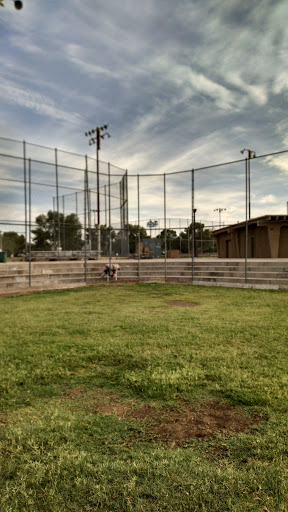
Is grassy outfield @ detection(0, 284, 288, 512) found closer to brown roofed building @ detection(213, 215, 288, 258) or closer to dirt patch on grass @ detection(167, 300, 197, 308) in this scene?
dirt patch on grass @ detection(167, 300, 197, 308)

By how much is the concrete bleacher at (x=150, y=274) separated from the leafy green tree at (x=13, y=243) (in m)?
3.09

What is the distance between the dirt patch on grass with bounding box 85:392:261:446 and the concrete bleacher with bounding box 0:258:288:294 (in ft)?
31.3

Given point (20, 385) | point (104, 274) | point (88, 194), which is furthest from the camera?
point (88, 194)

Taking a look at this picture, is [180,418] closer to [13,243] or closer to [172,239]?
[13,243]

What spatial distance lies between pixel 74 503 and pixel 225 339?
11.6 ft

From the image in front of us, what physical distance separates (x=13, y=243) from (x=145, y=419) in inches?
667

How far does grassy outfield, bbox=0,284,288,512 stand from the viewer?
5.44 feet

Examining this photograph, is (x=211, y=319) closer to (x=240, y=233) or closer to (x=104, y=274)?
(x=104, y=274)

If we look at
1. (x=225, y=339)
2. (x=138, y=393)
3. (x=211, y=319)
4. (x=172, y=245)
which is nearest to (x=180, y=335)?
(x=225, y=339)

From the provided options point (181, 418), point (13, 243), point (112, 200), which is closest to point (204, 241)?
point (112, 200)

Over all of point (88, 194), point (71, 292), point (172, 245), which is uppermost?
point (88, 194)

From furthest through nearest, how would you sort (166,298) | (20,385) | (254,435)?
(166,298), (20,385), (254,435)

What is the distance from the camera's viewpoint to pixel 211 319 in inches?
244

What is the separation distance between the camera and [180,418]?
97.7 inches
